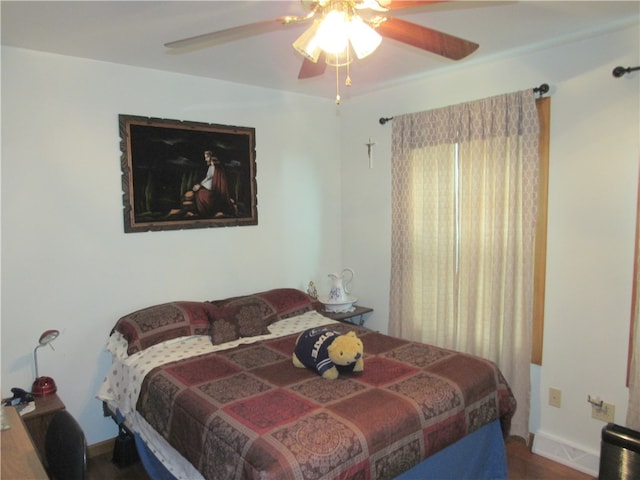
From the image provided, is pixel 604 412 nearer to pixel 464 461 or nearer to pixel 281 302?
pixel 464 461

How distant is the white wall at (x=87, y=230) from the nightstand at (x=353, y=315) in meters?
0.63

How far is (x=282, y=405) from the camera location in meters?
1.95

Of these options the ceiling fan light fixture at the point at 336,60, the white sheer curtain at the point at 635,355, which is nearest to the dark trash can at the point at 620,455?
the white sheer curtain at the point at 635,355

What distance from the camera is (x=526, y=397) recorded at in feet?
9.09

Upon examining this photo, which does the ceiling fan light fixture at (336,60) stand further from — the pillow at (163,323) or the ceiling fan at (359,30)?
the pillow at (163,323)

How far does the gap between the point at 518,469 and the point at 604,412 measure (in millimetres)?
584

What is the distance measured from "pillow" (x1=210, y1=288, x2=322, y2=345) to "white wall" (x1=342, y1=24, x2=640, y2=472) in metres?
1.67

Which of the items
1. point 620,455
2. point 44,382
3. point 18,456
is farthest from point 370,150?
point 18,456

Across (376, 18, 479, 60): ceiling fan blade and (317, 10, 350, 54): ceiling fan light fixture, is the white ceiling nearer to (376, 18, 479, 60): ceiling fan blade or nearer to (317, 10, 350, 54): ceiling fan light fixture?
(376, 18, 479, 60): ceiling fan blade

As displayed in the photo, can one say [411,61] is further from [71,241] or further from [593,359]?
A: [71,241]

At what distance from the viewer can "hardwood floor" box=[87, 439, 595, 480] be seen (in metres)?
2.53

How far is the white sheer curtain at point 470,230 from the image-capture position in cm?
274

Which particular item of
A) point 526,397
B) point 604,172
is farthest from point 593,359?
point 604,172

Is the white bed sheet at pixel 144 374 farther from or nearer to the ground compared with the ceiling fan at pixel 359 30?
nearer to the ground
